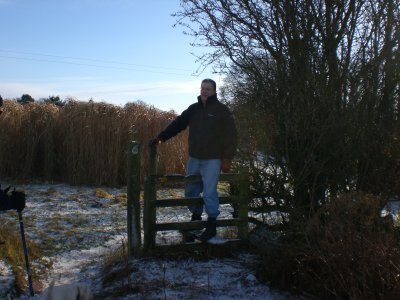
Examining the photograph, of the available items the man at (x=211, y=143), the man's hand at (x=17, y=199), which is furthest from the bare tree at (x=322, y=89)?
the man's hand at (x=17, y=199)

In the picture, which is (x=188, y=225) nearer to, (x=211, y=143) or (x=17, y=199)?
(x=211, y=143)

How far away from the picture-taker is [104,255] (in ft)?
23.2

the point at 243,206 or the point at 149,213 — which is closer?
the point at 149,213

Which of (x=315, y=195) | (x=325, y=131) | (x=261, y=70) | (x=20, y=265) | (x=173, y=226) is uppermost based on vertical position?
(x=261, y=70)

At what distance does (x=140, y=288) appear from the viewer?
5.06m

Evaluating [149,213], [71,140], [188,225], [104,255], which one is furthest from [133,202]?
[71,140]

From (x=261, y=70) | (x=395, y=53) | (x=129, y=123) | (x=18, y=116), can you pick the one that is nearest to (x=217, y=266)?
(x=261, y=70)

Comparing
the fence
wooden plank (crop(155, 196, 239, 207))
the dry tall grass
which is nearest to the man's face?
the fence

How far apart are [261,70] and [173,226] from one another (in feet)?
6.89

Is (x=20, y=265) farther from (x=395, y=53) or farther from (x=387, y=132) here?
(x=395, y=53)

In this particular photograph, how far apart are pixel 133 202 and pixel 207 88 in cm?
161

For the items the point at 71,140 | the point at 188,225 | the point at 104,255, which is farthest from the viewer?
the point at 71,140

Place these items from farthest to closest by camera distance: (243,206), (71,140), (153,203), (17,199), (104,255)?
(71,140)
(104,255)
(243,206)
(153,203)
(17,199)

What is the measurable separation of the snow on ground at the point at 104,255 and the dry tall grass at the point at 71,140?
7.53 feet
